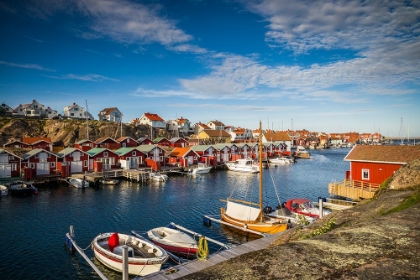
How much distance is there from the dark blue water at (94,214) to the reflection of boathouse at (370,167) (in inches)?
269

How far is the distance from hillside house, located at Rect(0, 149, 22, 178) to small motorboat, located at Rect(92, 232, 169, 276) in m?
36.6

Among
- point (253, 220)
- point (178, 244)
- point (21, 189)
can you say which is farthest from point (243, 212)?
point (21, 189)

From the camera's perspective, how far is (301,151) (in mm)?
105312

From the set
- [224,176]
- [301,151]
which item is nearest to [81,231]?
[224,176]

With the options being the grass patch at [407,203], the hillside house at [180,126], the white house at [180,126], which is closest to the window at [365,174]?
the grass patch at [407,203]

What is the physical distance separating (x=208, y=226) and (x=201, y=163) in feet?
127

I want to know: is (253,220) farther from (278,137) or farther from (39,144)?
(278,137)

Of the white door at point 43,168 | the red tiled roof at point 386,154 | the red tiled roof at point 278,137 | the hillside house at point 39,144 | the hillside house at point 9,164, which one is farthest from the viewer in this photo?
the red tiled roof at point 278,137

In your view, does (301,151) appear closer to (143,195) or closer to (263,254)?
(143,195)

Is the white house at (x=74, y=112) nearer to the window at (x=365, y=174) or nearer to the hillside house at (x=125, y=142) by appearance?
the hillside house at (x=125, y=142)

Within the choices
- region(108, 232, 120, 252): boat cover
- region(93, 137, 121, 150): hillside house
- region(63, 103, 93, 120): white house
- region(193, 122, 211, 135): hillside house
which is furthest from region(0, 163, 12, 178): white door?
region(193, 122, 211, 135): hillside house

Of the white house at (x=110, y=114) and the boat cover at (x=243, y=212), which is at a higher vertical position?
the white house at (x=110, y=114)

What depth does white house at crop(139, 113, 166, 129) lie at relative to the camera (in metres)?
118

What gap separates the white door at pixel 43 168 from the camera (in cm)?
4847
